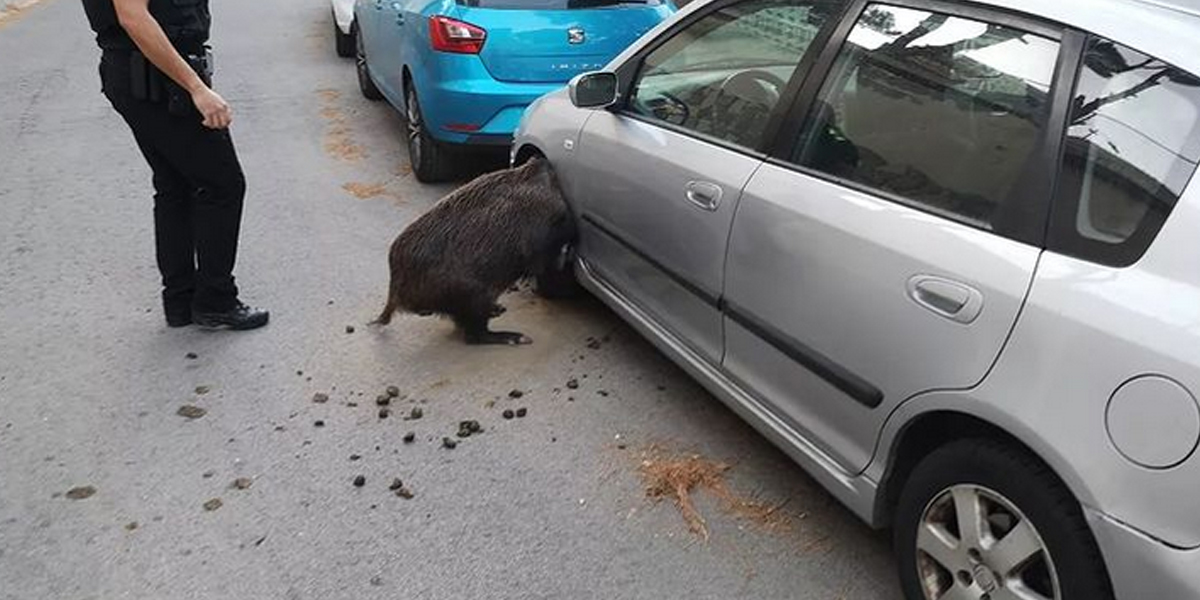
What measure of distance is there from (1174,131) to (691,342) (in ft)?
5.87

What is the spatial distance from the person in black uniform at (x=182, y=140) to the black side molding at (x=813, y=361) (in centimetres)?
228

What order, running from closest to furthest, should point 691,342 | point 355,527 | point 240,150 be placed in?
point 355,527
point 691,342
point 240,150

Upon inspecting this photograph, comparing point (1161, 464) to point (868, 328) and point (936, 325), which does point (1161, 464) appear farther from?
point (868, 328)

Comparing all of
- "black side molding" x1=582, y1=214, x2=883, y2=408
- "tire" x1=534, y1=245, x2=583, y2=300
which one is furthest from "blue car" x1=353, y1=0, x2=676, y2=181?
"black side molding" x1=582, y1=214, x2=883, y2=408

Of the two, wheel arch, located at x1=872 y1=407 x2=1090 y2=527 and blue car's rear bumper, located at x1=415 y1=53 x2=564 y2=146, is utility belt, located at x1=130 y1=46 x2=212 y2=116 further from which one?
wheel arch, located at x1=872 y1=407 x2=1090 y2=527

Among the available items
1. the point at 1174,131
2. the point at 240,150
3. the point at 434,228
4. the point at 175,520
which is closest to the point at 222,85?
the point at 240,150

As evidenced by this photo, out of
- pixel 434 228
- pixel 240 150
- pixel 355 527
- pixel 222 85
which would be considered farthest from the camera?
pixel 222 85

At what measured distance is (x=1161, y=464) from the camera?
1948 millimetres

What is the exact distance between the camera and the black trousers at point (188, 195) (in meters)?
4.02

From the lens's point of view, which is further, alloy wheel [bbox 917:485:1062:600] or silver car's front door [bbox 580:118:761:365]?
silver car's front door [bbox 580:118:761:365]

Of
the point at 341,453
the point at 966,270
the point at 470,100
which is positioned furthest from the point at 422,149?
the point at 966,270

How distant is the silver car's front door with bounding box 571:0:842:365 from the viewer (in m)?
3.28

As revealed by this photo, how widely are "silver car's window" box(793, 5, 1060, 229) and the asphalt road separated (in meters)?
1.19

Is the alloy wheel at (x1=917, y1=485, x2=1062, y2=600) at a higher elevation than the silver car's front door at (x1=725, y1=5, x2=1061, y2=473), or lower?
lower
